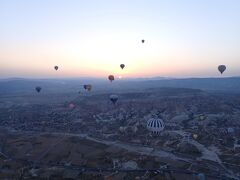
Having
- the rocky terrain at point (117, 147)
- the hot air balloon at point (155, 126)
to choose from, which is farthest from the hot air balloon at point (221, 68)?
the hot air balloon at point (155, 126)

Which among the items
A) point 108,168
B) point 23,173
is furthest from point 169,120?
point 23,173

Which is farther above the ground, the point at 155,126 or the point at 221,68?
the point at 221,68

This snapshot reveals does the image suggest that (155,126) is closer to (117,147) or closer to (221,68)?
(117,147)

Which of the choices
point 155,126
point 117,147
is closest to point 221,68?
point 155,126

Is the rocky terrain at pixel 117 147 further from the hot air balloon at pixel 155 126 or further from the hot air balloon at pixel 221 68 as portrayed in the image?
the hot air balloon at pixel 221 68

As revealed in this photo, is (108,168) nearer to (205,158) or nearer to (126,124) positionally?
(205,158)

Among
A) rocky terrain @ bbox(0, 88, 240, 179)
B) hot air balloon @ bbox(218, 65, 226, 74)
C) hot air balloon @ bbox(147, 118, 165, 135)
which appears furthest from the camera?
hot air balloon @ bbox(218, 65, 226, 74)

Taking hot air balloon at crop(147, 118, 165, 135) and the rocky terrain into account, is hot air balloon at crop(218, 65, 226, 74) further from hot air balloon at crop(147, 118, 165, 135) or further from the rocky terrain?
hot air balloon at crop(147, 118, 165, 135)

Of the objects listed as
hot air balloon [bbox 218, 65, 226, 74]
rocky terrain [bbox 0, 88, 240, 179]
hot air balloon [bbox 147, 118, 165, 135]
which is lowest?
rocky terrain [bbox 0, 88, 240, 179]

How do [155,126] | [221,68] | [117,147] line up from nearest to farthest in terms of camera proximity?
1. [117,147]
2. [155,126]
3. [221,68]

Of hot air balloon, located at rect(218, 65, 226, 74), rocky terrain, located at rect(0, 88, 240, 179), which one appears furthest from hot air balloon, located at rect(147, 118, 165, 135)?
hot air balloon, located at rect(218, 65, 226, 74)

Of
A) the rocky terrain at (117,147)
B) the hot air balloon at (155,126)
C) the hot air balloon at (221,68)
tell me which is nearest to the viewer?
the rocky terrain at (117,147)
